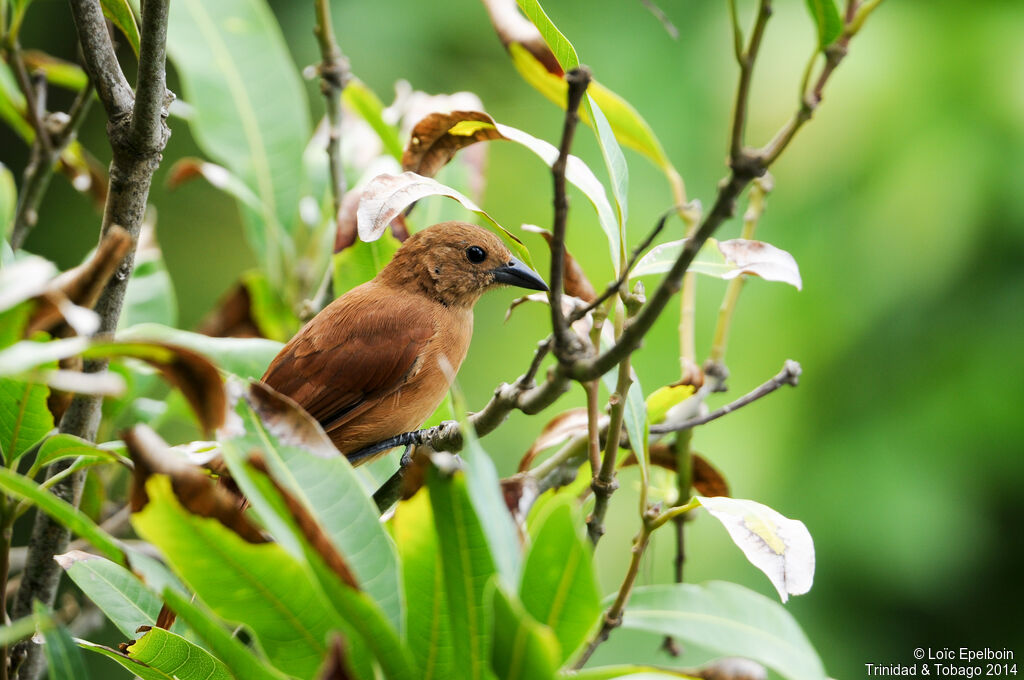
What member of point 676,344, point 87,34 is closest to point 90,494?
point 87,34

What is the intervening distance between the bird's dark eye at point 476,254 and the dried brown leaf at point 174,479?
5.69 feet

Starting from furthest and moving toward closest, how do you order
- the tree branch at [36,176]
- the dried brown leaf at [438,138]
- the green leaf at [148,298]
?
the green leaf at [148,298], the tree branch at [36,176], the dried brown leaf at [438,138]

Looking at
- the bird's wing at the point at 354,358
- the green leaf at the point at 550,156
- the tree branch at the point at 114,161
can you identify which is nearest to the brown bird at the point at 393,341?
the bird's wing at the point at 354,358

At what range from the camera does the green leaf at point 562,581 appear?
1085mm

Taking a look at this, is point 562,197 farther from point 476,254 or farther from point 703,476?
point 476,254

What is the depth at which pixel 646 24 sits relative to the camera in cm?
500

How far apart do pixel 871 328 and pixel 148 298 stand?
3174 mm

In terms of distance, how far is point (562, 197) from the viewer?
1.10m

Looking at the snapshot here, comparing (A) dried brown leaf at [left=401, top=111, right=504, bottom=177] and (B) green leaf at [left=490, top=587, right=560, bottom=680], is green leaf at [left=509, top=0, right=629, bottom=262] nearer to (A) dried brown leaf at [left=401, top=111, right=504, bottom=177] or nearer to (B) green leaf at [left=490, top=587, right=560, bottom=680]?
(A) dried brown leaf at [left=401, top=111, right=504, bottom=177]

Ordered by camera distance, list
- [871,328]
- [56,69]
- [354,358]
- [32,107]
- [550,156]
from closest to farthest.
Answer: [550,156] → [32,107] → [354,358] → [56,69] → [871,328]

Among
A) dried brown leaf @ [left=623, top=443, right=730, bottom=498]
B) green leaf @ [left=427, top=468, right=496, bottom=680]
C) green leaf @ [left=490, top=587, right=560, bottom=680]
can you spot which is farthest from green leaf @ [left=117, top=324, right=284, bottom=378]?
green leaf @ [left=490, top=587, right=560, bottom=680]

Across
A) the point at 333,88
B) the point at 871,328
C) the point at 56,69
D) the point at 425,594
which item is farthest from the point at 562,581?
the point at 871,328

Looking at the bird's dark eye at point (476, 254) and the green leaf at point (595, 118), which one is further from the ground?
the green leaf at point (595, 118)

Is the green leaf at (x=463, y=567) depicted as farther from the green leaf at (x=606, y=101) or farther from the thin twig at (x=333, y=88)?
the thin twig at (x=333, y=88)
